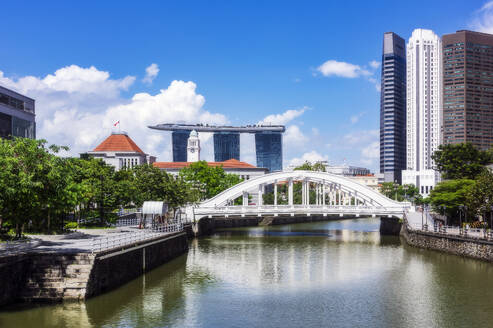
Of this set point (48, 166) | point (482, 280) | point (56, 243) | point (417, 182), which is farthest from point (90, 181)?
point (417, 182)

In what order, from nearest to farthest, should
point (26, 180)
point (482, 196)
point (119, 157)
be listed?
point (26, 180)
point (482, 196)
point (119, 157)

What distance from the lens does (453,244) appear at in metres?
51.7

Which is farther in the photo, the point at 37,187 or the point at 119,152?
the point at 119,152

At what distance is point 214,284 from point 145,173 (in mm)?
32596

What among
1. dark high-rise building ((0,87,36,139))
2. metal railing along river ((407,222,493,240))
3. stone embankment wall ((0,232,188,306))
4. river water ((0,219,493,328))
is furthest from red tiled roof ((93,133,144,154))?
stone embankment wall ((0,232,188,306))

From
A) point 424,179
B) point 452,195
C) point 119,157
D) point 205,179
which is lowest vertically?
point 452,195

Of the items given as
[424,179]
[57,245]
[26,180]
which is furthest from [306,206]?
[424,179]

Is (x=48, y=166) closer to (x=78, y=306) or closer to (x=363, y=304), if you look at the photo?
(x=78, y=306)

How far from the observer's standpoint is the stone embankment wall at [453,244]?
46.3 meters

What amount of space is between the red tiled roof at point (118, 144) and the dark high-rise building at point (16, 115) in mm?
78880

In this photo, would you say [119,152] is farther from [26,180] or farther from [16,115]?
[26,180]

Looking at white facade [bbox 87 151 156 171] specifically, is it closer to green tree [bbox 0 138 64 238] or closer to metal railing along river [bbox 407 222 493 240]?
metal railing along river [bbox 407 222 493 240]

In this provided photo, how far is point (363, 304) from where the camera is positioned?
31.9m

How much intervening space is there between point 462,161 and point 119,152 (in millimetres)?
103163
